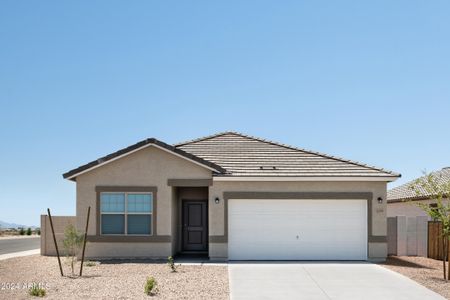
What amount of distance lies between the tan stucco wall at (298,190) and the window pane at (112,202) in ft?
10.1

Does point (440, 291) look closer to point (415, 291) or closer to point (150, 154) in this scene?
point (415, 291)

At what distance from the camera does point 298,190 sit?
60.1ft

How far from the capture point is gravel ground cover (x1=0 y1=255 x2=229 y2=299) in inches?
462

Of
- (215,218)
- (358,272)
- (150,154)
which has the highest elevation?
(150,154)

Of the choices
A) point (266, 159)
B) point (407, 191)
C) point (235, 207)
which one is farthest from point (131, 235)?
point (407, 191)

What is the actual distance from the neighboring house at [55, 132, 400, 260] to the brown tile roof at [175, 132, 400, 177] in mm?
124

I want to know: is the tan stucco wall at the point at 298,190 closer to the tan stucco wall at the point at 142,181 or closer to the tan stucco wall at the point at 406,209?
the tan stucco wall at the point at 142,181

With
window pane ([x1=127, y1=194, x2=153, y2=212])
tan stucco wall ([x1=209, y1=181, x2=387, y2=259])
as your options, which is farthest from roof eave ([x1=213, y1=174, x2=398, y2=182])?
window pane ([x1=127, y1=194, x2=153, y2=212])

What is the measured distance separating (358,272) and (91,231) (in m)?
8.96

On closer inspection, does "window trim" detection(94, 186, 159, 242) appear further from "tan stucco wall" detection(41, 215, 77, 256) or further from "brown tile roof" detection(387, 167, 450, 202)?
"brown tile roof" detection(387, 167, 450, 202)

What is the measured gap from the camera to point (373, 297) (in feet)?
38.7

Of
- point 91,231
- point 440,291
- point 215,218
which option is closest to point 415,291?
point 440,291

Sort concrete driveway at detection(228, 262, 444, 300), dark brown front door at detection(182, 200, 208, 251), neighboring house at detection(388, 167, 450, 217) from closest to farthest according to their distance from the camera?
concrete driveway at detection(228, 262, 444, 300), dark brown front door at detection(182, 200, 208, 251), neighboring house at detection(388, 167, 450, 217)

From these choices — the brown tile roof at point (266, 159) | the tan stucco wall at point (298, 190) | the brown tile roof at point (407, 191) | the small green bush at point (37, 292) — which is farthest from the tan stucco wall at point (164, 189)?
the brown tile roof at point (407, 191)
